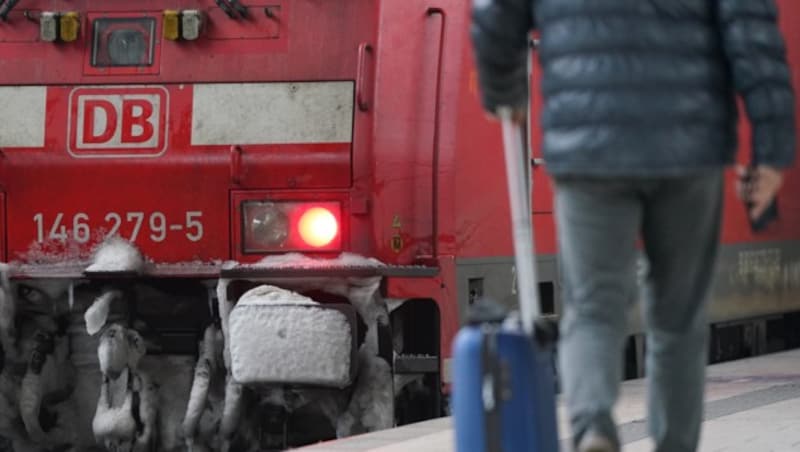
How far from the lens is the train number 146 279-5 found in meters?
7.16

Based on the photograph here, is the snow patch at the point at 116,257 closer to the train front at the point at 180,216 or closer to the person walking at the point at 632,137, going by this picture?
the train front at the point at 180,216

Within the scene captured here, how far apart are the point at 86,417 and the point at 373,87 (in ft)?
5.82

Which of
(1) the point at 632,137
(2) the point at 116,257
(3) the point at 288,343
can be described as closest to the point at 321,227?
(3) the point at 288,343

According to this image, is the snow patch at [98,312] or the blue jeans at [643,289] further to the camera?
the snow patch at [98,312]

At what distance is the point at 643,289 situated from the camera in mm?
4203

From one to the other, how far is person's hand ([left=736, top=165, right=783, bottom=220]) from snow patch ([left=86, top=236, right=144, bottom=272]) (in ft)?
11.6

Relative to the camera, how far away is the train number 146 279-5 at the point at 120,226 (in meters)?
7.16

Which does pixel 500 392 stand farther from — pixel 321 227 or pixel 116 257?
pixel 116 257

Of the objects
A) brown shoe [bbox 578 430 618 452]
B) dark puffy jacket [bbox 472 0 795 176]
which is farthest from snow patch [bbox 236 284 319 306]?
brown shoe [bbox 578 430 618 452]

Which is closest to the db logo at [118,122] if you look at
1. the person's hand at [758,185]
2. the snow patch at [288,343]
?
the snow patch at [288,343]

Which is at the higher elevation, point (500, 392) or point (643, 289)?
point (643, 289)

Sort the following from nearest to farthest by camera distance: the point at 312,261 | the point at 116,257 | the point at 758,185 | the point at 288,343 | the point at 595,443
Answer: the point at 595,443 < the point at 758,185 < the point at 288,343 < the point at 312,261 < the point at 116,257

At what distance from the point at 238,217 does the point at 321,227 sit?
0.34 metres

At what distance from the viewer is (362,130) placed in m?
6.94
